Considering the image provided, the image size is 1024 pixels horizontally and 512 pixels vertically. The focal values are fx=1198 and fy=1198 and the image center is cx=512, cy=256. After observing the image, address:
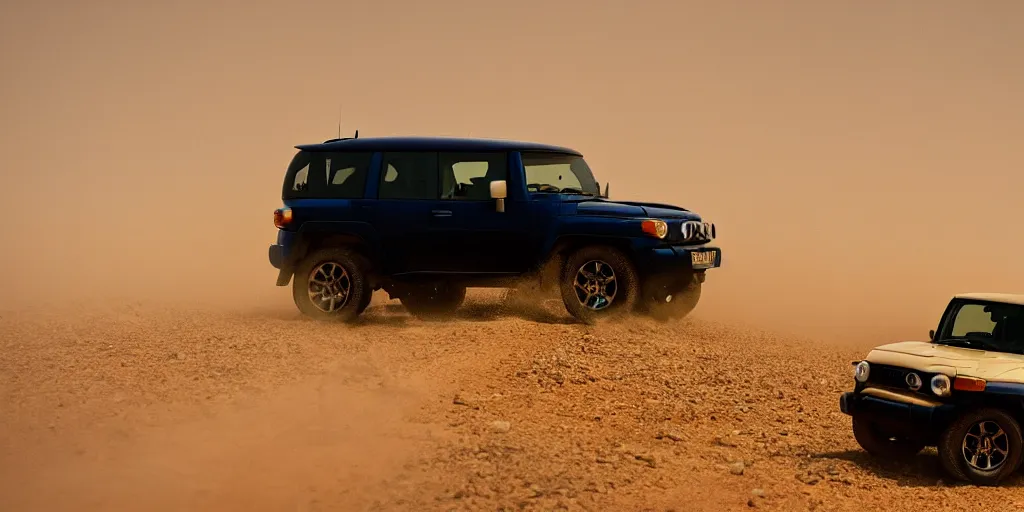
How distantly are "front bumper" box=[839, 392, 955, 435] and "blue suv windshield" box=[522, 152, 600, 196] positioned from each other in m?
6.71

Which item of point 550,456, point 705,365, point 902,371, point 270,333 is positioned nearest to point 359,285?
point 270,333

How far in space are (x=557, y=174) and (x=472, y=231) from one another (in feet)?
4.83

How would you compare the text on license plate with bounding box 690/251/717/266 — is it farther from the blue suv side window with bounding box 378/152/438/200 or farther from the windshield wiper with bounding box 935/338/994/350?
the windshield wiper with bounding box 935/338/994/350

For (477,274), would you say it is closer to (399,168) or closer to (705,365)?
(399,168)

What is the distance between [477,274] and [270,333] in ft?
9.33

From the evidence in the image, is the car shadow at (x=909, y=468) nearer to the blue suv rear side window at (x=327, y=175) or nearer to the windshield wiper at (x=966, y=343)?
the windshield wiper at (x=966, y=343)

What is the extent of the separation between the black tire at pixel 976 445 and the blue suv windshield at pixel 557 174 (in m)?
7.65

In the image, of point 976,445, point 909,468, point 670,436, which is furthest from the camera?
point 670,436

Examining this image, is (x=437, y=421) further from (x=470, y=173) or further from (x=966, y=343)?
(x=470, y=173)

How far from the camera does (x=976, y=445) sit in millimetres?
9531

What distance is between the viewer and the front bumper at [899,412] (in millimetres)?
9500

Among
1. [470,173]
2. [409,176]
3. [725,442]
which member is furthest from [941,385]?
[409,176]

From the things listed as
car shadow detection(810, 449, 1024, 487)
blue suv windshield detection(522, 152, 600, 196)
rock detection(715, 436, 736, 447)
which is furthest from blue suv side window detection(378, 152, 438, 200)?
car shadow detection(810, 449, 1024, 487)

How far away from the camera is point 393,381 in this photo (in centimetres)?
1280
